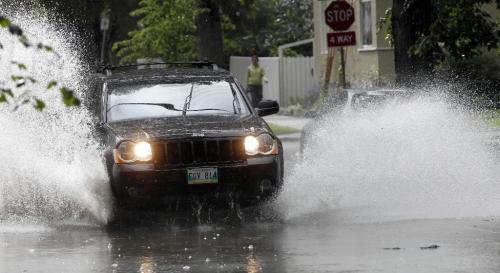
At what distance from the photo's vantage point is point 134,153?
Answer: 1255 centimetres

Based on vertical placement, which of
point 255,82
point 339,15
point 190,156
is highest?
point 339,15

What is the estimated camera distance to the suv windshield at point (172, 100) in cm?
1388

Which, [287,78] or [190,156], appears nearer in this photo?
[190,156]

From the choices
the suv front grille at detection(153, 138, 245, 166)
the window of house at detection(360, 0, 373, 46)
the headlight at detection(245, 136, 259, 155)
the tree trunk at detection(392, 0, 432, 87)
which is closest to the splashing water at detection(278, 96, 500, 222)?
the headlight at detection(245, 136, 259, 155)

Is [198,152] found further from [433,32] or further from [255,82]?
[255,82]

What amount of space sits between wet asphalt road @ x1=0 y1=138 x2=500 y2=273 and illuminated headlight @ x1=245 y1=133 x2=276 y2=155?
2.27 ft

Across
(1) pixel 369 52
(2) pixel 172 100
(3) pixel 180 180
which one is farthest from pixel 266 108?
(1) pixel 369 52

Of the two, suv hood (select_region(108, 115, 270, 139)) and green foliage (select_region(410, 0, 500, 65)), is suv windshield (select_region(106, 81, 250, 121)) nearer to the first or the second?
suv hood (select_region(108, 115, 270, 139))

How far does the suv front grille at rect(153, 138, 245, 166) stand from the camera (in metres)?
12.6

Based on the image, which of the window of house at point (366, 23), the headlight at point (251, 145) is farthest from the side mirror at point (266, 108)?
the window of house at point (366, 23)

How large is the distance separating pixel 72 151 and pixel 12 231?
4.96 ft

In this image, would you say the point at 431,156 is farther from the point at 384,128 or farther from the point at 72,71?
the point at 72,71

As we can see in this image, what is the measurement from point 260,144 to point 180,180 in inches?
34.2

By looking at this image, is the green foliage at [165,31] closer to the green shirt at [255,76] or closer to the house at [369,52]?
the green shirt at [255,76]
